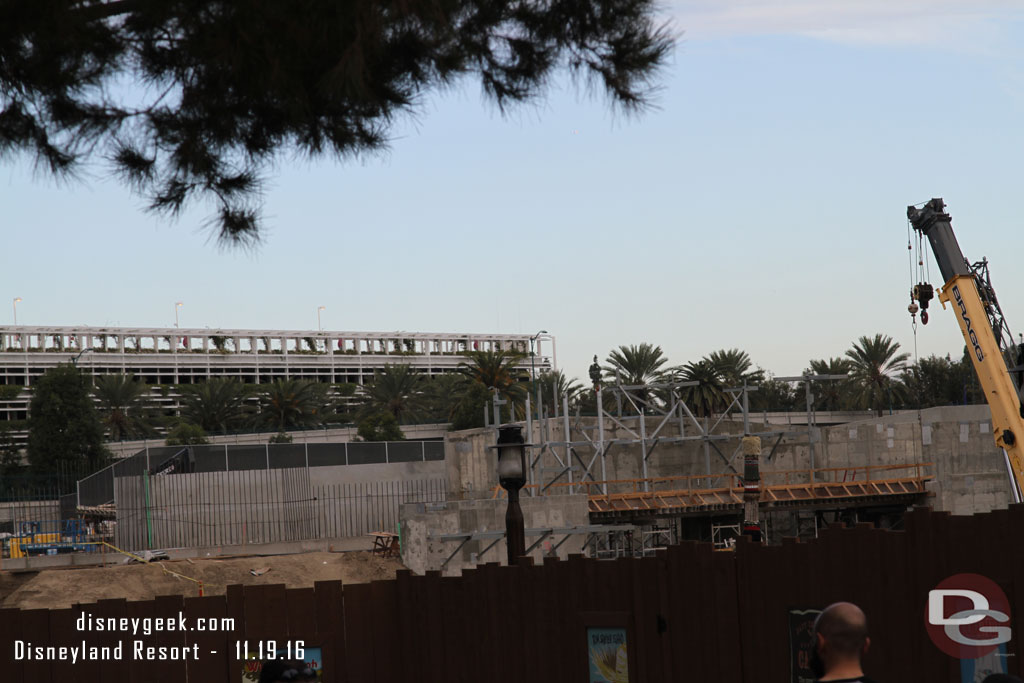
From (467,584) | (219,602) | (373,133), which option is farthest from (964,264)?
(373,133)

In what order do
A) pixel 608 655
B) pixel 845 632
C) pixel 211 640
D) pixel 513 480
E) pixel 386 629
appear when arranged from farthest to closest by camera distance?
pixel 513 480 → pixel 386 629 → pixel 211 640 → pixel 608 655 → pixel 845 632

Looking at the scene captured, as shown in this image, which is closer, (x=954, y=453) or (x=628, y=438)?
(x=954, y=453)

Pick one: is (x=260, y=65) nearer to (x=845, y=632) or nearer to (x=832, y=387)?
(x=845, y=632)

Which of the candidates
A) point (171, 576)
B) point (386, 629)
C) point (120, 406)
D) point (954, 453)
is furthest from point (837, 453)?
point (120, 406)

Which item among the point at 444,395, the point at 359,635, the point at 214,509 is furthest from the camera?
the point at 444,395

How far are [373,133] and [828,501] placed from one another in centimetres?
3086

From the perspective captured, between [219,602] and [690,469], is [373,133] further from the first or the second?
[690,469]

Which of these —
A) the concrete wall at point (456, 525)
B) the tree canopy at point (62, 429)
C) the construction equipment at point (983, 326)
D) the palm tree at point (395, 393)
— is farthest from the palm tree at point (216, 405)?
the construction equipment at point (983, 326)

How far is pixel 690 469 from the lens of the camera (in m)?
41.6

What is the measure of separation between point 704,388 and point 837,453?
18.2 meters

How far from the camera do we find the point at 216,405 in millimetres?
71125

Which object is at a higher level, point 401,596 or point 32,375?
point 32,375

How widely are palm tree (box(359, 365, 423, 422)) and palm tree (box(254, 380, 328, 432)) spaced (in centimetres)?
437

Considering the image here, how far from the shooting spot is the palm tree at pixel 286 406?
72562 mm
